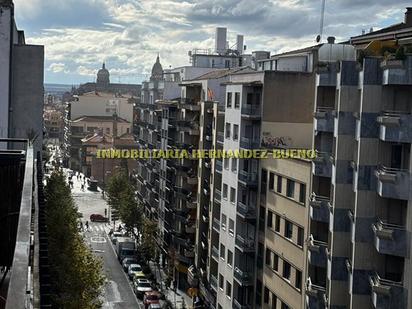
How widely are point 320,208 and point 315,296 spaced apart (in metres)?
3.86

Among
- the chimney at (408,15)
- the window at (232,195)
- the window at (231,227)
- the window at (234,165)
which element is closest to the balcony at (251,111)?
the window at (234,165)

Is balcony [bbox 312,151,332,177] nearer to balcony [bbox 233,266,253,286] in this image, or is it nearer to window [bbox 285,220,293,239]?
window [bbox 285,220,293,239]

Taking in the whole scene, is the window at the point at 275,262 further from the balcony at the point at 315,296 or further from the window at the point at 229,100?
the window at the point at 229,100

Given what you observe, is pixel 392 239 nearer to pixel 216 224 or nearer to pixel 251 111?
pixel 251 111

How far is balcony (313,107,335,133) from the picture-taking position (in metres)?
29.5

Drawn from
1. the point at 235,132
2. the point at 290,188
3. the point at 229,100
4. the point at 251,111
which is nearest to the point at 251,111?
the point at 251,111

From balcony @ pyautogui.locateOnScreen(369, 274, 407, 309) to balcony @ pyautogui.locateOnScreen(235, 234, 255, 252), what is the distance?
1501cm

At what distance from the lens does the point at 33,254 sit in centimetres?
751

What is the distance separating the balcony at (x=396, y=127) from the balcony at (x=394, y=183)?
45.6 inches

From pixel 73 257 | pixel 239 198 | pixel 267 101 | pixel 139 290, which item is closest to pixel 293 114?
pixel 267 101

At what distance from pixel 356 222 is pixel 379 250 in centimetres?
165

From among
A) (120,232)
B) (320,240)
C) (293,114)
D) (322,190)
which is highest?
(293,114)

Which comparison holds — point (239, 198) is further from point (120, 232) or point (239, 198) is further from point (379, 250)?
point (120, 232)

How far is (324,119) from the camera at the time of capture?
29750mm
